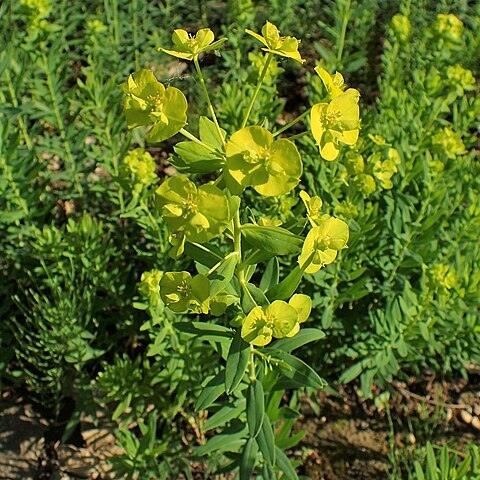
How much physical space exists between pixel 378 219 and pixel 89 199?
63.5 inches

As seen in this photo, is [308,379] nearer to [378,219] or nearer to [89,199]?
[378,219]

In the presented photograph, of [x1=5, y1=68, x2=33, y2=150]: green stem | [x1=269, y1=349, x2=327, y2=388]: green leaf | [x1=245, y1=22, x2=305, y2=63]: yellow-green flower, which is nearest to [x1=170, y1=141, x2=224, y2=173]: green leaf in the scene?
[x1=245, y1=22, x2=305, y2=63]: yellow-green flower

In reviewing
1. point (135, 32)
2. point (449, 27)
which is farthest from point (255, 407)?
point (135, 32)

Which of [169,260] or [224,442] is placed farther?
[169,260]

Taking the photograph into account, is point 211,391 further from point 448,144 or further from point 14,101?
point 14,101

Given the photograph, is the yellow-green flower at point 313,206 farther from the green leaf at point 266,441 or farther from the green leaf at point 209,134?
the green leaf at point 266,441

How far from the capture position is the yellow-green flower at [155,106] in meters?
1.49

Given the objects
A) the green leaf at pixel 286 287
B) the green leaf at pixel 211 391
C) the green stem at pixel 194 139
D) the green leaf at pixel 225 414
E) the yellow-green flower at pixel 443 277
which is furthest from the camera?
the yellow-green flower at pixel 443 277

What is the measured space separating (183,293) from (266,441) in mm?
784

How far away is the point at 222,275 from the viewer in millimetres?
1713

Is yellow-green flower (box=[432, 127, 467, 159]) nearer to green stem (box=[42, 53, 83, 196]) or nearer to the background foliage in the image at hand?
the background foliage

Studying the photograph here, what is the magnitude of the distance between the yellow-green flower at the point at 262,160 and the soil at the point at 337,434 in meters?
1.95

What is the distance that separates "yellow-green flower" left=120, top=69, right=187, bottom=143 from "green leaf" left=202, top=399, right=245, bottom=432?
1.21 metres

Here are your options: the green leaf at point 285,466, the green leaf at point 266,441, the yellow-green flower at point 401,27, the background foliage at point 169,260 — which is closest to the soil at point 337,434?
the background foliage at point 169,260
